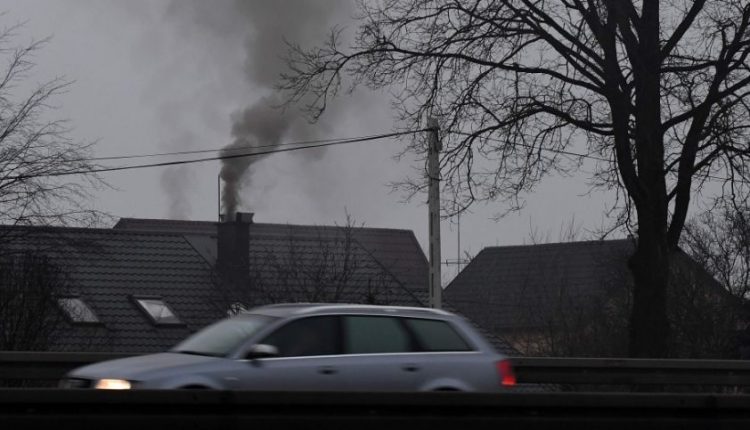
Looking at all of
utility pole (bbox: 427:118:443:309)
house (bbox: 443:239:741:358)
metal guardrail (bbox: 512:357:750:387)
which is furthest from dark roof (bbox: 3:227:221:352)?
metal guardrail (bbox: 512:357:750:387)

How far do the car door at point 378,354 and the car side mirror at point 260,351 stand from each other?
0.71 meters

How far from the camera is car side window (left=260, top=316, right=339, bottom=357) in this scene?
456 inches

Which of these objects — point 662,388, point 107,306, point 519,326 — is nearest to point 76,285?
point 107,306

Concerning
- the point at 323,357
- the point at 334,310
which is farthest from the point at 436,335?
the point at 323,357

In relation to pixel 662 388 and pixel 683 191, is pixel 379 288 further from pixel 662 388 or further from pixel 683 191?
pixel 662 388

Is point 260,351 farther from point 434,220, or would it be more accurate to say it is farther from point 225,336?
point 434,220

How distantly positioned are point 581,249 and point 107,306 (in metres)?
31.3

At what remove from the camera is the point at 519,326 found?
157ft

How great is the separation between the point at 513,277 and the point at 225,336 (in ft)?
170

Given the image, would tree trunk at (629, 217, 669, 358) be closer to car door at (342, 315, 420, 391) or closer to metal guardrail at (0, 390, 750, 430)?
car door at (342, 315, 420, 391)

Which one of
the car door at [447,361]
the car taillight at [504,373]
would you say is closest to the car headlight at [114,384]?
the car door at [447,361]

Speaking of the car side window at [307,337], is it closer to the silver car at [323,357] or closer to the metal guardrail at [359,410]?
the silver car at [323,357]

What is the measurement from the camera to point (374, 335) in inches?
474

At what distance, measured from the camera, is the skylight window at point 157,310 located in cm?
3688
